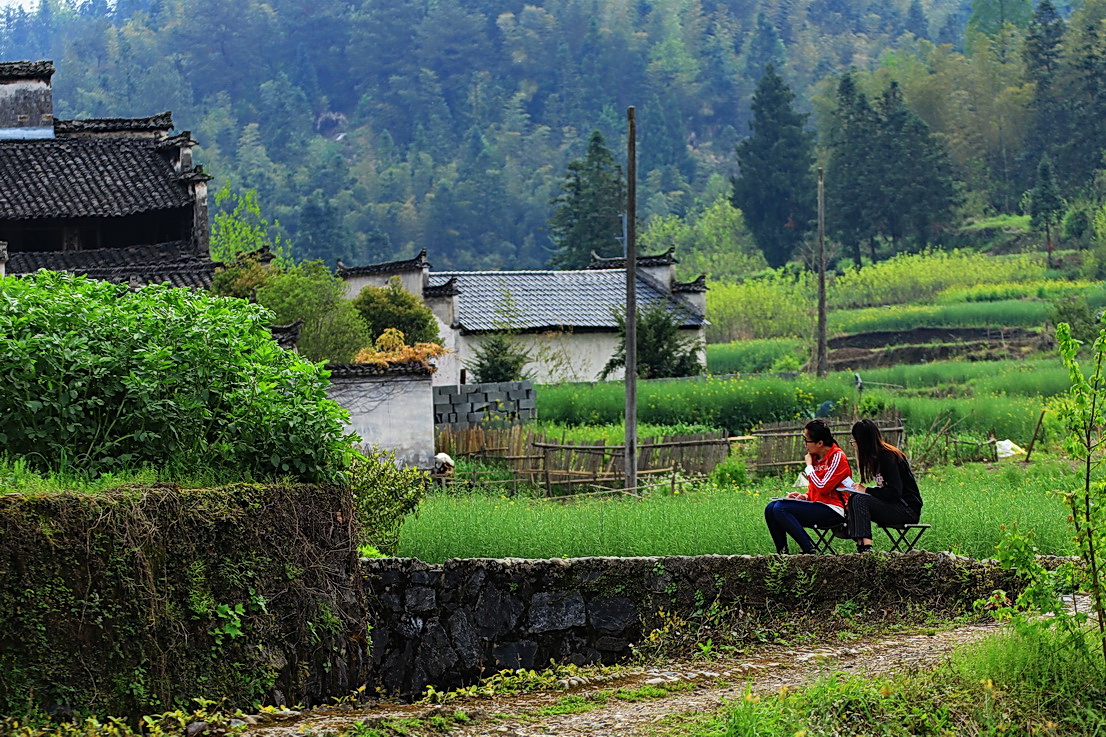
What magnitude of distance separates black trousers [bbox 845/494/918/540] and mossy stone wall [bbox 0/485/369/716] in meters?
4.21

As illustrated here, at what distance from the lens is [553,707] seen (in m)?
8.04

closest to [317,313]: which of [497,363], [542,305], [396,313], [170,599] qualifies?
[396,313]

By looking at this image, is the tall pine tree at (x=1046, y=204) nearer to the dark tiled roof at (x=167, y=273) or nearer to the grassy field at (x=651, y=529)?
the dark tiled roof at (x=167, y=273)

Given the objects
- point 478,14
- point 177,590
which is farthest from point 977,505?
point 478,14

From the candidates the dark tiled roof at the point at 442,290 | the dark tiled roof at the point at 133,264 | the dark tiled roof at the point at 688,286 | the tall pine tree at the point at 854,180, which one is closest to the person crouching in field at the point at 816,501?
the dark tiled roof at the point at 133,264

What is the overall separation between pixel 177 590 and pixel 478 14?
137260 mm

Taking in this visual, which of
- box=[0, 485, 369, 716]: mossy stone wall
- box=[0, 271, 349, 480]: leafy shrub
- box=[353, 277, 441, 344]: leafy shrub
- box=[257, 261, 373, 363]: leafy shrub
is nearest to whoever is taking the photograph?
box=[0, 485, 369, 716]: mossy stone wall

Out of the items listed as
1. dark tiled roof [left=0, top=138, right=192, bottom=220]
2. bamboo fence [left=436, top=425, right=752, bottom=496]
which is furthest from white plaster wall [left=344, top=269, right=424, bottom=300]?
bamboo fence [left=436, top=425, right=752, bottom=496]

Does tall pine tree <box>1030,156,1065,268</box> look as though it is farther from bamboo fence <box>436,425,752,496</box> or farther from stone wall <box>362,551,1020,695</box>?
stone wall <box>362,551,1020,695</box>

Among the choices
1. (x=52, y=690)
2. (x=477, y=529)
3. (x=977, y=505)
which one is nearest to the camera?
(x=52, y=690)

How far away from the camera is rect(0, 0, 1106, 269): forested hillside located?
91250 mm

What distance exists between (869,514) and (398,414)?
12.5 m

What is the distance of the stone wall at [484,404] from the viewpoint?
2650cm

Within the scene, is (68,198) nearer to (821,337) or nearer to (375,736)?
(821,337)
